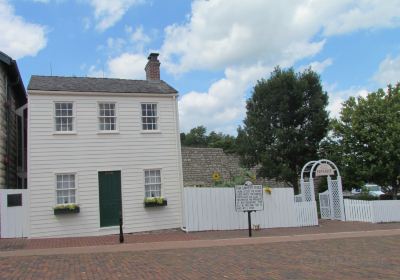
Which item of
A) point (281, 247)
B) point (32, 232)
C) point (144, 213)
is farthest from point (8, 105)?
point (281, 247)

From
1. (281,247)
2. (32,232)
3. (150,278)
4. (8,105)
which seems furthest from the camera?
(8,105)

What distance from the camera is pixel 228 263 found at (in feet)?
35.2

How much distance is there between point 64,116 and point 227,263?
10.4 metres

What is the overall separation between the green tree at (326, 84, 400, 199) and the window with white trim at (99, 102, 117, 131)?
1136 centimetres

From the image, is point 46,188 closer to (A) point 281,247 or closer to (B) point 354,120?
(A) point 281,247

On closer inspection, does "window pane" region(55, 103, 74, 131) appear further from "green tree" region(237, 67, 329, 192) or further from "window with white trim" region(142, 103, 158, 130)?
"green tree" region(237, 67, 329, 192)

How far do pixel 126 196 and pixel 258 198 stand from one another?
207 inches

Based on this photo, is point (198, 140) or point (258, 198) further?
point (198, 140)

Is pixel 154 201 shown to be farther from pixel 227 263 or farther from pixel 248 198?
pixel 227 263

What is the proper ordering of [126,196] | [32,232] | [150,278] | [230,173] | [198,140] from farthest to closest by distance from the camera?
[198,140], [230,173], [126,196], [32,232], [150,278]

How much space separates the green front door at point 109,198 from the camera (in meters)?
18.4

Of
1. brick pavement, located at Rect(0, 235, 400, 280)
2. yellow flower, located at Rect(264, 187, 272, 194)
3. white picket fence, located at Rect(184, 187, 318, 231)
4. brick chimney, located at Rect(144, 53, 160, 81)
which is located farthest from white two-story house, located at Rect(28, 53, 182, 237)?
brick pavement, located at Rect(0, 235, 400, 280)

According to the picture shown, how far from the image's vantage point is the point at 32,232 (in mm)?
17281

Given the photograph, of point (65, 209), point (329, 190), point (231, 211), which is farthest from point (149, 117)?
point (329, 190)
